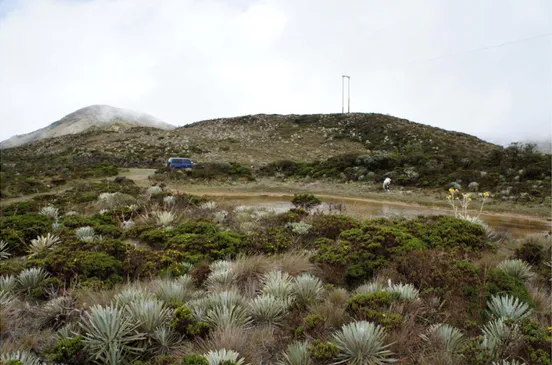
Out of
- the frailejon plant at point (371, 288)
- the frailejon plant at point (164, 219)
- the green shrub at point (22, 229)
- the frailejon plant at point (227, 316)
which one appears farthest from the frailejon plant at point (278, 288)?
the green shrub at point (22, 229)

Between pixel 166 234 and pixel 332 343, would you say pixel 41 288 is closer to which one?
pixel 166 234

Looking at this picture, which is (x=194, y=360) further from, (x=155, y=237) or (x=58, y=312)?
(x=155, y=237)

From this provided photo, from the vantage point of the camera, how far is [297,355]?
2.90 meters

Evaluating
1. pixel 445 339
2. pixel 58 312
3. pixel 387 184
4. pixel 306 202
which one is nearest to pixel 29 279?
pixel 58 312

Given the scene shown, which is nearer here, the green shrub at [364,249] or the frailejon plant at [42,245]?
the green shrub at [364,249]

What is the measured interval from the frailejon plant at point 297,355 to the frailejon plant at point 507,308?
2166 mm

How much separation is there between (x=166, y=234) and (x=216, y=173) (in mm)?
17028

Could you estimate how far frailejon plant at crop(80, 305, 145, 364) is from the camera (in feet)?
9.81

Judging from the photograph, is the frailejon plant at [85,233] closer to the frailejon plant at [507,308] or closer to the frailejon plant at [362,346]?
the frailejon plant at [362,346]

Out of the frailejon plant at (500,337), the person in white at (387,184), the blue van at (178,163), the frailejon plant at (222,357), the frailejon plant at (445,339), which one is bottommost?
the person in white at (387,184)

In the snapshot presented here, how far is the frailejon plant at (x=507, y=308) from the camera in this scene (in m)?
3.69

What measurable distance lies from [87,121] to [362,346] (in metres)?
112

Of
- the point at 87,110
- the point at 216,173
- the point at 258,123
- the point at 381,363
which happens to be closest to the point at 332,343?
the point at 381,363

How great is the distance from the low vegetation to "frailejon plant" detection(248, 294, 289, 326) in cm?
1
